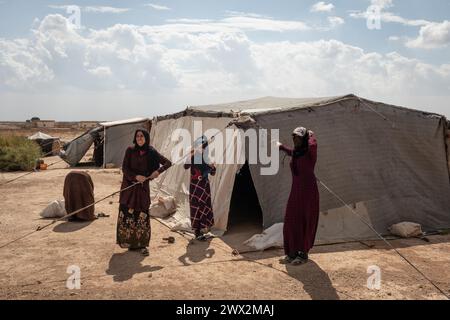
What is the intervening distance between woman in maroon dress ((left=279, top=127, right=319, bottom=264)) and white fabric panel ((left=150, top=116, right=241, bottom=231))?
174 cm

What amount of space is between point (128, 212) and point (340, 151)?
3.65 meters

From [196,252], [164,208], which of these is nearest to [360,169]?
[196,252]

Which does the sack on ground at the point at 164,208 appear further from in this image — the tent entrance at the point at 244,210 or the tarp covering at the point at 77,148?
the tarp covering at the point at 77,148

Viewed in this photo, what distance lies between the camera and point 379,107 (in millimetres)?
7688

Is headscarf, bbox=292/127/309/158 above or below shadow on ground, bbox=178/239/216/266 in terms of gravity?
above

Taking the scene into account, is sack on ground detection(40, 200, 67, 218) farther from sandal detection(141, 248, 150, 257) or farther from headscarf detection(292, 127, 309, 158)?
headscarf detection(292, 127, 309, 158)

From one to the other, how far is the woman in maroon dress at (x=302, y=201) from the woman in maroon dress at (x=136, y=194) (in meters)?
1.80

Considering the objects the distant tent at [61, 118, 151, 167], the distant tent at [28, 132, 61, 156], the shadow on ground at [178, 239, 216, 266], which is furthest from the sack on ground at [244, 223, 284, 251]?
the distant tent at [28, 132, 61, 156]

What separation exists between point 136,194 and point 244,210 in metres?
3.54

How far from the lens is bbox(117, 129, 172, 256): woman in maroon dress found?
6008mm

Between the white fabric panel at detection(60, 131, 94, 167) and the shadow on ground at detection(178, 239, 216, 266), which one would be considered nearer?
the shadow on ground at detection(178, 239, 216, 266)

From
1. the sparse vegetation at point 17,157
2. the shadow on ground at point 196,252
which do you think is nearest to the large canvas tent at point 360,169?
the shadow on ground at point 196,252

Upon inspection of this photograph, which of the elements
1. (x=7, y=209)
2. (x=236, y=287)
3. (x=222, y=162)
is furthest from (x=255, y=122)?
(x=7, y=209)
